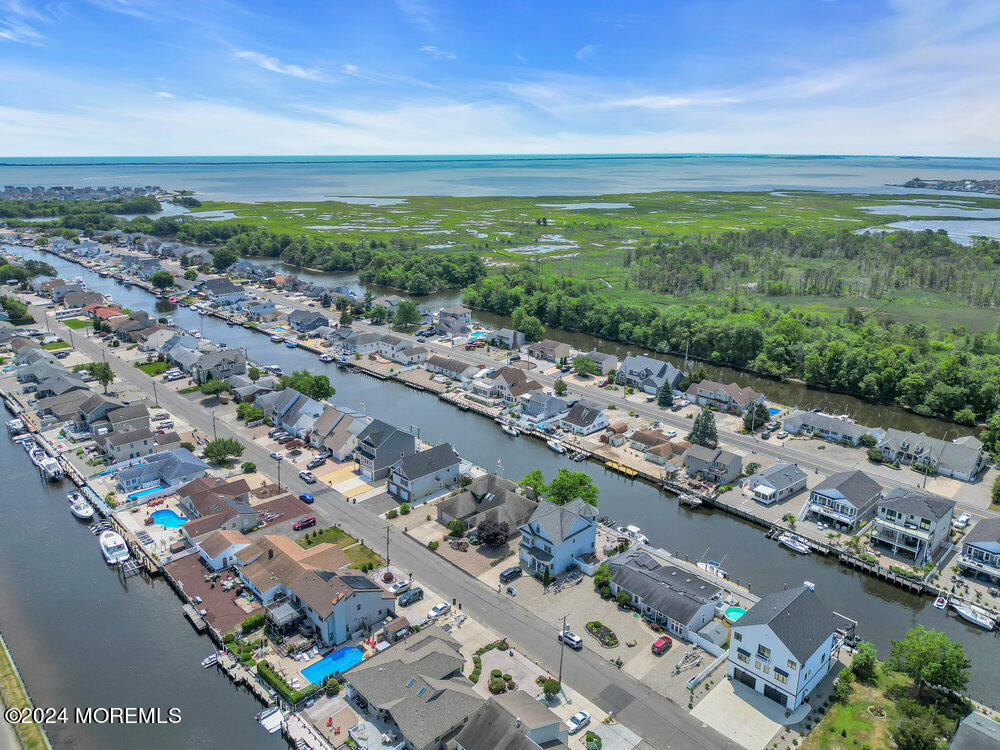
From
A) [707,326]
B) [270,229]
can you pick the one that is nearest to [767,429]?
[707,326]

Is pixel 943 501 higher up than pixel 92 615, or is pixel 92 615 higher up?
pixel 943 501

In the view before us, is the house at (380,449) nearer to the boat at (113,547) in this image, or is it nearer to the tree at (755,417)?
the boat at (113,547)

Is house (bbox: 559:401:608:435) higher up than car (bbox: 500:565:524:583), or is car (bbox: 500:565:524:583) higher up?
house (bbox: 559:401:608:435)

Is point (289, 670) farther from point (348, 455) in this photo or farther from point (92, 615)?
point (348, 455)

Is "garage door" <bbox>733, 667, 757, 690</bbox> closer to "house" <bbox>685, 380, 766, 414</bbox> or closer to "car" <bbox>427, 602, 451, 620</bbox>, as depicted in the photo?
"car" <bbox>427, 602, 451, 620</bbox>

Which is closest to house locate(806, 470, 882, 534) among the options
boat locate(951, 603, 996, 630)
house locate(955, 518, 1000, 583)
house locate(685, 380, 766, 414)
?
house locate(955, 518, 1000, 583)

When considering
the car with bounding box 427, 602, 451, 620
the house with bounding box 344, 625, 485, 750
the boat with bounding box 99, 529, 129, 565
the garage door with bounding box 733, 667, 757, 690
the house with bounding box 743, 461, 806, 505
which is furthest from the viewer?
the house with bounding box 743, 461, 806, 505

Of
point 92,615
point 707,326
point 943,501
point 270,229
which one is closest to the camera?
point 92,615
